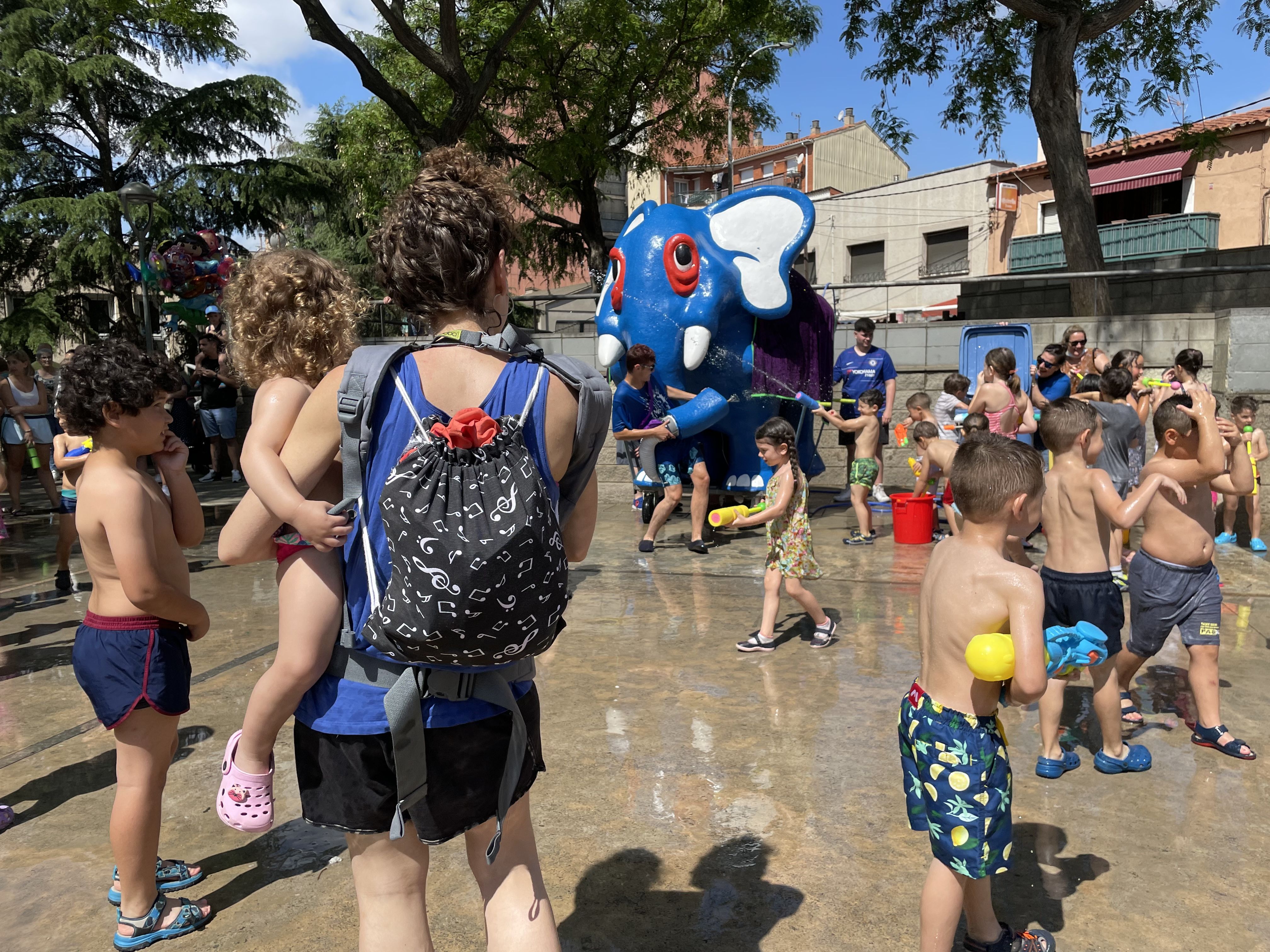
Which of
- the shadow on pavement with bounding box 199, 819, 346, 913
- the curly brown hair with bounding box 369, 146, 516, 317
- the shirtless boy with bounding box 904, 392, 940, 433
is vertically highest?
the curly brown hair with bounding box 369, 146, 516, 317

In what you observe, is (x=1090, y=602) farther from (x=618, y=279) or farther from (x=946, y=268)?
(x=946, y=268)

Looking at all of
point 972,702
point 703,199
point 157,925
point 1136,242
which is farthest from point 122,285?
point 1136,242

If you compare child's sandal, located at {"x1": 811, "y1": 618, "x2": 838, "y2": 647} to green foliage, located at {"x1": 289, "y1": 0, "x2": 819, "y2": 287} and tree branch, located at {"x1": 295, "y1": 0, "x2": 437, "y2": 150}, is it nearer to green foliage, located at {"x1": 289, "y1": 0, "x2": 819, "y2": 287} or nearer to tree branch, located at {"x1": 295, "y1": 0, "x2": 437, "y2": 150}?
tree branch, located at {"x1": 295, "y1": 0, "x2": 437, "y2": 150}

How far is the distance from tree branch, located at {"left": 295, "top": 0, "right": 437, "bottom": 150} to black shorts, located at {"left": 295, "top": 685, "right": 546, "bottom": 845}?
10.5 meters

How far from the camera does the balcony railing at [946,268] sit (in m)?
29.9

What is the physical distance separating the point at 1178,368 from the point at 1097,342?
3.21 metres

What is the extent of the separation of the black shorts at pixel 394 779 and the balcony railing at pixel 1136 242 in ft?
75.5

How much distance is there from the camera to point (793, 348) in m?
8.15

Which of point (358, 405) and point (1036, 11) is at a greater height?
point (1036, 11)

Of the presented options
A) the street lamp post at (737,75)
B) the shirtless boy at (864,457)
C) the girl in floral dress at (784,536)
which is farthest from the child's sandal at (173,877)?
the street lamp post at (737,75)

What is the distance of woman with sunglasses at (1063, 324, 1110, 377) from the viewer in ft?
28.8

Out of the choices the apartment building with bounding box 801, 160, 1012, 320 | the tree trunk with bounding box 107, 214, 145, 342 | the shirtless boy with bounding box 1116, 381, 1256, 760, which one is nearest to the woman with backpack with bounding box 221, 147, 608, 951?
the shirtless boy with bounding box 1116, 381, 1256, 760

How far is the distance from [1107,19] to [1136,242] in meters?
15.1

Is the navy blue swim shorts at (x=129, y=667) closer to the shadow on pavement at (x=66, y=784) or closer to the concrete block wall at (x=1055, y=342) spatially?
the shadow on pavement at (x=66, y=784)
